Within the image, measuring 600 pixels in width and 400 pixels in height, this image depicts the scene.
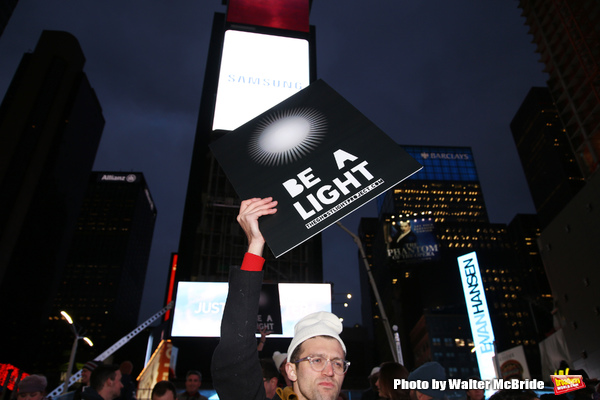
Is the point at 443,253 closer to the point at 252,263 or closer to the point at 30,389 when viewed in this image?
the point at 30,389

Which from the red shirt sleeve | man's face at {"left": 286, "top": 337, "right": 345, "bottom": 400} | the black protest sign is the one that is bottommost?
man's face at {"left": 286, "top": 337, "right": 345, "bottom": 400}

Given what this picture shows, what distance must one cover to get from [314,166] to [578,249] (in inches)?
1001

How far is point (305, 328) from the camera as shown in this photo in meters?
2.02

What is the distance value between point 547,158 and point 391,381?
12079 cm

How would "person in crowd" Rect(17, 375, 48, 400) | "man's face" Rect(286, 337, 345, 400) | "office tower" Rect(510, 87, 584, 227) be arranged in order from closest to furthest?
"man's face" Rect(286, 337, 345, 400), "person in crowd" Rect(17, 375, 48, 400), "office tower" Rect(510, 87, 584, 227)

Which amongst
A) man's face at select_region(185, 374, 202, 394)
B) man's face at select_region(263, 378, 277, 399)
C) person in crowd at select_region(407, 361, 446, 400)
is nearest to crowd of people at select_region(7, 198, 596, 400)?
person in crowd at select_region(407, 361, 446, 400)

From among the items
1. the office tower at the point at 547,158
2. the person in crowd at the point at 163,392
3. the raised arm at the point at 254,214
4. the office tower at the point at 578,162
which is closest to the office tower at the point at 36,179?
the person in crowd at the point at 163,392

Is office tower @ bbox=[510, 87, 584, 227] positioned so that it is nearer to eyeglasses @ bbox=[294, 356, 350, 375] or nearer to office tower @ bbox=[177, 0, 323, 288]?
office tower @ bbox=[177, 0, 323, 288]

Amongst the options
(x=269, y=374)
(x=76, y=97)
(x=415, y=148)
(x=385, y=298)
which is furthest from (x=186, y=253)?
(x=415, y=148)

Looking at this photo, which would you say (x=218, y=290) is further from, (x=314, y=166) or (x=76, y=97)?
(x=76, y=97)

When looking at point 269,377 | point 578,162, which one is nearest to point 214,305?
point 269,377

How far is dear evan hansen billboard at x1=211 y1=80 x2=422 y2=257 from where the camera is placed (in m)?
2.17

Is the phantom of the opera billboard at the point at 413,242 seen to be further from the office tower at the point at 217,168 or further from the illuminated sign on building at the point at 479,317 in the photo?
the office tower at the point at 217,168

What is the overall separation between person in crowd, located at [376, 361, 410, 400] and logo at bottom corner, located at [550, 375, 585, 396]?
2.41 metres
